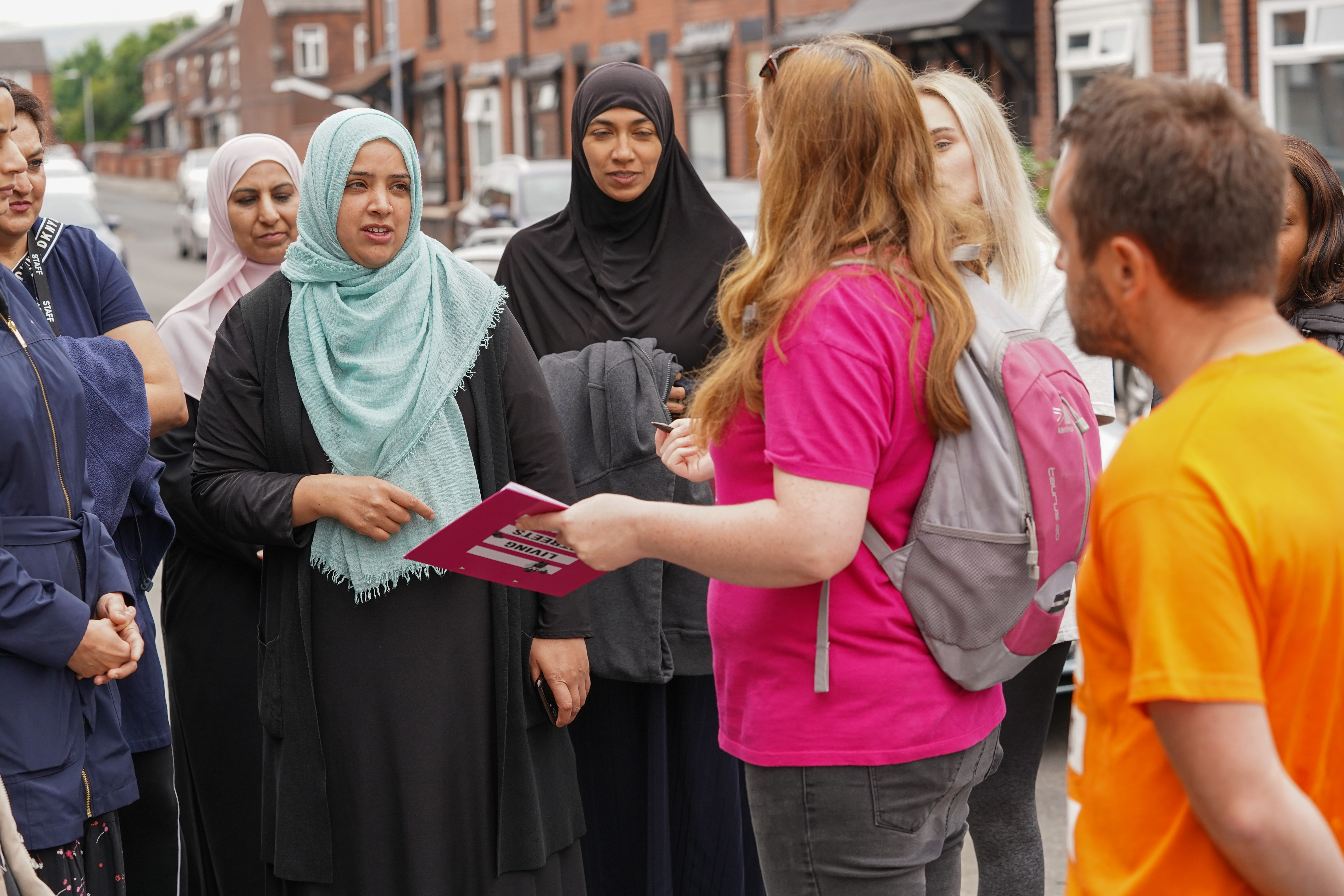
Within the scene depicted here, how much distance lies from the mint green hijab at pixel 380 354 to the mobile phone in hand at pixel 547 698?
339 millimetres

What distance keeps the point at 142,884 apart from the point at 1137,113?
2.83m

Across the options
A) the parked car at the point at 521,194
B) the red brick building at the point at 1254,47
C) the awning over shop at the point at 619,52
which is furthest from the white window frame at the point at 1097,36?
the awning over shop at the point at 619,52

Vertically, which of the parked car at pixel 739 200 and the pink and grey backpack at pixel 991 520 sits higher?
the parked car at pixel 739 200

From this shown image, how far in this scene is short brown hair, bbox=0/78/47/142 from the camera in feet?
11.3

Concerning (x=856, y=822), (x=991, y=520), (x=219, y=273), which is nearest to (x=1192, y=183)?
(x=991, y=520)

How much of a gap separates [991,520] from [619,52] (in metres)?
26.8

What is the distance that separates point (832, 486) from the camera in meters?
1.89

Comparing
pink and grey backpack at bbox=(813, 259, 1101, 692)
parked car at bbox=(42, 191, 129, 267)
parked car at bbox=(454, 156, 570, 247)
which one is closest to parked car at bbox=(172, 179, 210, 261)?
parked car at bbox=(42, 191, 129, 267)

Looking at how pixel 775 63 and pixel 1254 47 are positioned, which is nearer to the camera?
pixel 775 63

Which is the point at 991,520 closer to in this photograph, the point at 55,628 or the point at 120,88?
the point at 55,628

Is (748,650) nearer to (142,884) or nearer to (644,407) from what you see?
(644,407)

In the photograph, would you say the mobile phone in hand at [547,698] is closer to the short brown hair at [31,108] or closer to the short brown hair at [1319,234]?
the short brown hair at [1319,234]

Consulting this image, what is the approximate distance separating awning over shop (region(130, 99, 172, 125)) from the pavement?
29.8 ft

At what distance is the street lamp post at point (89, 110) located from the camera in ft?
271
